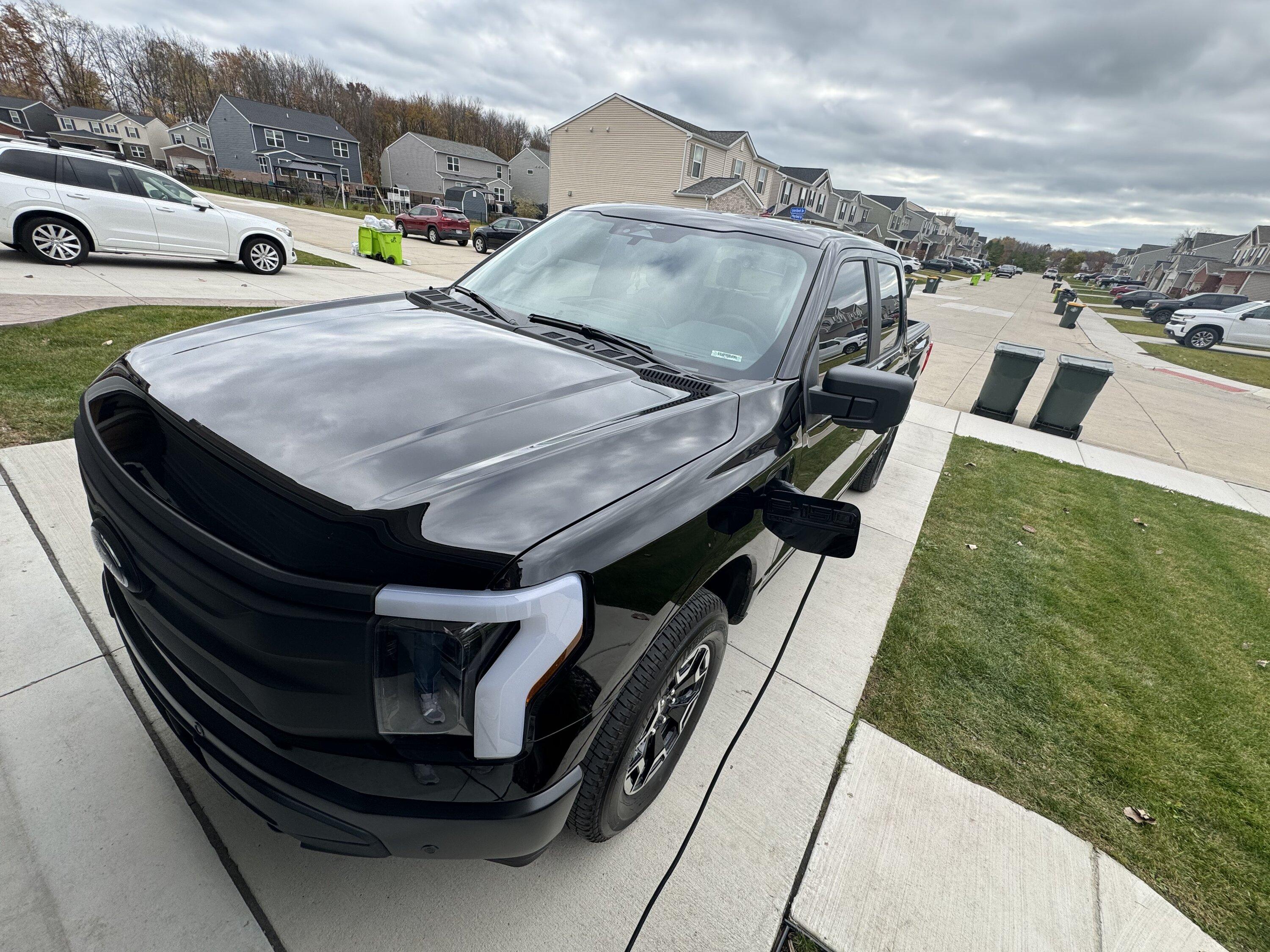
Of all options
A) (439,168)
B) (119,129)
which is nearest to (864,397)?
(439,168)

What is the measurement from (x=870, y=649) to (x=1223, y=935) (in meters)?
1.52

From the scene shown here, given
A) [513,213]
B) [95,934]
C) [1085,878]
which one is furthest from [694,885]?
[513,213]

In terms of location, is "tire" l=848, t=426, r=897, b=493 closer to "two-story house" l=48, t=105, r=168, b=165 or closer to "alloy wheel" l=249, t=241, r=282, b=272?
"alloy wheel" l=249, t=241, r=282, b=272

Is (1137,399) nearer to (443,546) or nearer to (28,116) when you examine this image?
(443,546)

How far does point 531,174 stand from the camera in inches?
2397

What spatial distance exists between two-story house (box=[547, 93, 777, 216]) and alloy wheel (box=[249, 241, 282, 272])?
989 inches

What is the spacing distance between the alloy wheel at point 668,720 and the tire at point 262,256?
37.5 feet

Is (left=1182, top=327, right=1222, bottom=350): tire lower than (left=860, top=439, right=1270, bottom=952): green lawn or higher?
higher

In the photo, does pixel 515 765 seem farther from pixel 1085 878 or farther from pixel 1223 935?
pixel 1223 935

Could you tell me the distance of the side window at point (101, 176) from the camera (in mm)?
8250

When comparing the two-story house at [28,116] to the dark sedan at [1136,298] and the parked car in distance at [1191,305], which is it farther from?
the dark sedan at [1136,298]

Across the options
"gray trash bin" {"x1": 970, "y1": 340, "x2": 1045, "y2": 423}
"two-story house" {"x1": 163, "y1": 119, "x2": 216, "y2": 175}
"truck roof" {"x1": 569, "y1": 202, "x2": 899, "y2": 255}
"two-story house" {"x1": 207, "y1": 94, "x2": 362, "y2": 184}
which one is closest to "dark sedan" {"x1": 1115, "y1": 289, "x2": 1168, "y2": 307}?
"gray trash bin" {"x1": 970, "y1": 340, "x2": 1045, "y2": 423}

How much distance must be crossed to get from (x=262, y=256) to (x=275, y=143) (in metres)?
56.5

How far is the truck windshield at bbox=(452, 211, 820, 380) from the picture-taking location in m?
2.33
